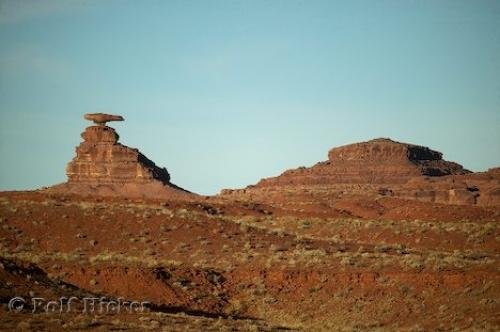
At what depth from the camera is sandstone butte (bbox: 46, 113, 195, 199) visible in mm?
72812

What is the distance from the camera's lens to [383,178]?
324 feet

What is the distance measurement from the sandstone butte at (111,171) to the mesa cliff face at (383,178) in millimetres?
11896

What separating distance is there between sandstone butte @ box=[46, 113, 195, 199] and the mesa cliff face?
39.0 feet

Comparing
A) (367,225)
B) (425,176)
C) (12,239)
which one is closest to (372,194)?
(425,176)

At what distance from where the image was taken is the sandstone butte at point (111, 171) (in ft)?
239

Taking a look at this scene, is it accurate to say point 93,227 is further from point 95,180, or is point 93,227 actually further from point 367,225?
point 95,180

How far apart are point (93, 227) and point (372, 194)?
49.3 m

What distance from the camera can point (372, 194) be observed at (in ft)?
265

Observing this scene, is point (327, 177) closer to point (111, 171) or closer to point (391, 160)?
point (391, 160)

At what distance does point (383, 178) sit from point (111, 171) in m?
40.0

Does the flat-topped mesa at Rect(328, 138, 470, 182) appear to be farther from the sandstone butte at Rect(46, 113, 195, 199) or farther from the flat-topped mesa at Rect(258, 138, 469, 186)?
the sandstone butte at Rect(46, 113, 195, 199)

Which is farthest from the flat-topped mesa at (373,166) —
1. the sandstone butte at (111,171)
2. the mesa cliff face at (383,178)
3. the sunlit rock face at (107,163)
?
the sunlit rock face at (107,163)

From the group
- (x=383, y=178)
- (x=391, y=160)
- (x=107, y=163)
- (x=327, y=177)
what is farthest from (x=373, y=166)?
(x=107, y=163)

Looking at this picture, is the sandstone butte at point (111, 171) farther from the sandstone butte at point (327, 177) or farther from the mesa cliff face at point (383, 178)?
the mesa cliff face at point (383, 178)
